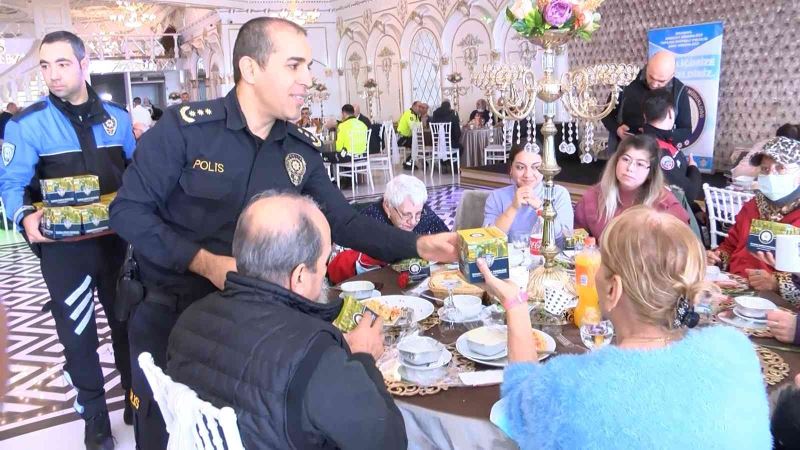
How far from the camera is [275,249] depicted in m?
1.36

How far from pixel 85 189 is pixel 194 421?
67.2 inches

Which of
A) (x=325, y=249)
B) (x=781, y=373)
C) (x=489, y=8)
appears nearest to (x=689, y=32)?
(x=489, y=8)

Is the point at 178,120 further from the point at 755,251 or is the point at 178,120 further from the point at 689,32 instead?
the point at 689,32

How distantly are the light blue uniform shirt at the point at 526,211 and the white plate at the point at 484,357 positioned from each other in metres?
1.21

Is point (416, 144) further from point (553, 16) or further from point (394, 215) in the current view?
point (553, 16)

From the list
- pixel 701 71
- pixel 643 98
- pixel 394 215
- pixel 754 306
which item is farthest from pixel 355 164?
pixel 754 306

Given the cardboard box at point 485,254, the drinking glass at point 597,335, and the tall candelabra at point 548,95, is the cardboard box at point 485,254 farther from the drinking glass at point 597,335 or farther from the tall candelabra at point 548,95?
the tall candelabra at point 548,95

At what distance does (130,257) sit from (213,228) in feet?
1.15

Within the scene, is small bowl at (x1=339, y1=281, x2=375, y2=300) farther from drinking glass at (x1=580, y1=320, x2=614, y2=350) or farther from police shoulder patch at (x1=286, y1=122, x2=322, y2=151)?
drinking glass at (x1=580, y1=320, x2=614, y2=350)

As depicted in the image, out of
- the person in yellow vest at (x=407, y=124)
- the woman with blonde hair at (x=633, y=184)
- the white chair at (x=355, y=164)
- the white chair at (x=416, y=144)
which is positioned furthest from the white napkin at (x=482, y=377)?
the person in yellow vest at (x=407, y=124)

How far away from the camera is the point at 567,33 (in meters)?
2.01

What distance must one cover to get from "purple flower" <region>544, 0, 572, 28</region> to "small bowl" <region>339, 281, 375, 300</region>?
3.64 ft

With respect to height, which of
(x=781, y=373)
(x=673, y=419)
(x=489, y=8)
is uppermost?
(x=489, y=8)

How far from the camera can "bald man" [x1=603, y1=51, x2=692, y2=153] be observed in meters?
4.50
